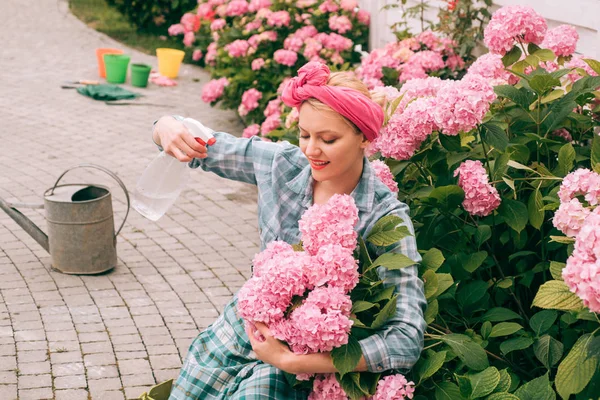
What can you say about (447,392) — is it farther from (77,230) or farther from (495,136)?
(77,230)

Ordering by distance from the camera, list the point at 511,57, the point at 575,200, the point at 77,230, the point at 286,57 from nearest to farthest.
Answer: the point at 575,200 → the point at 511,57 → the point at 77,230 → the point at 286,57

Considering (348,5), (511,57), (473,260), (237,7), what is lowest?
(237,7)

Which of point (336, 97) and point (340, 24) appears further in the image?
point (340, 24)

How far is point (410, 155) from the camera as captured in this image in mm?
3125

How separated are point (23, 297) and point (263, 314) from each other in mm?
2749

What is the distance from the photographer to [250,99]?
25.2ft

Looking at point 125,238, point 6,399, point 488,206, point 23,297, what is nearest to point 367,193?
point 488,206

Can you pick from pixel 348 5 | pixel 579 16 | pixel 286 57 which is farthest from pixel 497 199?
pixel 348 5

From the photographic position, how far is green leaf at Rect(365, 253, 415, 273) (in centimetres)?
242

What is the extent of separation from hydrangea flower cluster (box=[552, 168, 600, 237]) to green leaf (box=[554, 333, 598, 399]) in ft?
1.01

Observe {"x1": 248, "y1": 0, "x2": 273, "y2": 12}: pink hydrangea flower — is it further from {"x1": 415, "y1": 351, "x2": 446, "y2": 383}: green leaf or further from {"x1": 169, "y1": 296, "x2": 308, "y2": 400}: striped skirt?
{"x1": 415, "y1": 351, "x2": 446, "y2": 383}: green leaf

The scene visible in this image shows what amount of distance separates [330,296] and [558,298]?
0.61 m

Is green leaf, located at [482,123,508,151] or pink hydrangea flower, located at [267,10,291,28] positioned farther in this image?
pink hydrangea flower, located at [267,10,291,28]

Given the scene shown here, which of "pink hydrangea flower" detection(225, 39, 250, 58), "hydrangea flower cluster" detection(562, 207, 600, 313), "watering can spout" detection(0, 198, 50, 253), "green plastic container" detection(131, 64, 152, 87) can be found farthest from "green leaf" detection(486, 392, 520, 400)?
"green plastic container" detection(131, 64, 152, 87)
